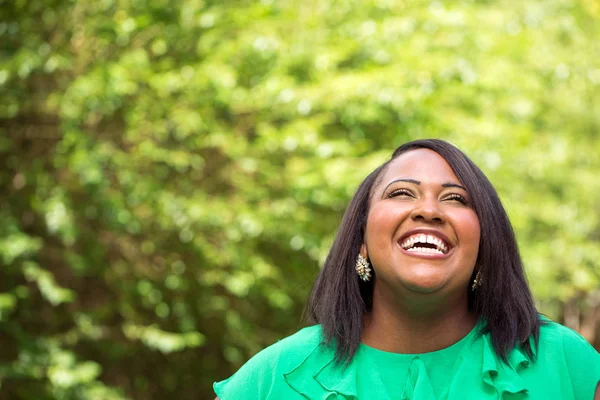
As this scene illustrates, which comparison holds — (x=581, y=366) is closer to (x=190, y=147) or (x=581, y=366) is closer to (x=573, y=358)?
(x=573, y=358)

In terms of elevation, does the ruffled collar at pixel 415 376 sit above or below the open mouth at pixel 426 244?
below

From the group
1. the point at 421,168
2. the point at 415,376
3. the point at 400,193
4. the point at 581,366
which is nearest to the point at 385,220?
the point at 400,193

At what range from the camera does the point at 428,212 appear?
2.54 m

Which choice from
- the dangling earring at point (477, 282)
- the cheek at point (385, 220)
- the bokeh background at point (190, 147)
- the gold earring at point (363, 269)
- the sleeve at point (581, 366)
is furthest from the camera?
the bokeh background at point (190, 147)

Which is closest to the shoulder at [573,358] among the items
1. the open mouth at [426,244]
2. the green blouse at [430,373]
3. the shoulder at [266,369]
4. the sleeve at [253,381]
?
the green blouse at [430,373]

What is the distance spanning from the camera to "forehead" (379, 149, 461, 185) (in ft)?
8.70

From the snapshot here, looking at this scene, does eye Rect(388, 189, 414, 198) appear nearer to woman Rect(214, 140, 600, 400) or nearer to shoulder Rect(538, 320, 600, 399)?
woman Rect(214, 140, 600, 400)

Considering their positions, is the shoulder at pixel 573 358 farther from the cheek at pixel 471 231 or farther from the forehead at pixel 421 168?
the forehead at pixel 421 168

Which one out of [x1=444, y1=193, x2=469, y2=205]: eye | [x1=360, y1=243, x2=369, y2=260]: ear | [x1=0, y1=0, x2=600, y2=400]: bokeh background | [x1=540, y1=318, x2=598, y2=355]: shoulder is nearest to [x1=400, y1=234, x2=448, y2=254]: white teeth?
[x1=444, y1=193, x2=469, y2=205]: eye

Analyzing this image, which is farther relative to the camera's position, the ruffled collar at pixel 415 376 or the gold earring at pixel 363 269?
the gold earring at pixel 363 269

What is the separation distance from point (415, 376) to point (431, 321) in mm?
173

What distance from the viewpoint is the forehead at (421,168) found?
2.65m

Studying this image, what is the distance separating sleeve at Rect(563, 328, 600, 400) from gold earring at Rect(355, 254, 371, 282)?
61 cm

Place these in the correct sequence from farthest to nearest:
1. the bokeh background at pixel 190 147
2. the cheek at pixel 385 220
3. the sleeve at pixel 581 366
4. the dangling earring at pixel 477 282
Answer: the bokeh background at pixel 190 147
the dangling earring at pixel 477 282
the cheek at pixel 385 220
the sleeve at pixel 581 366
